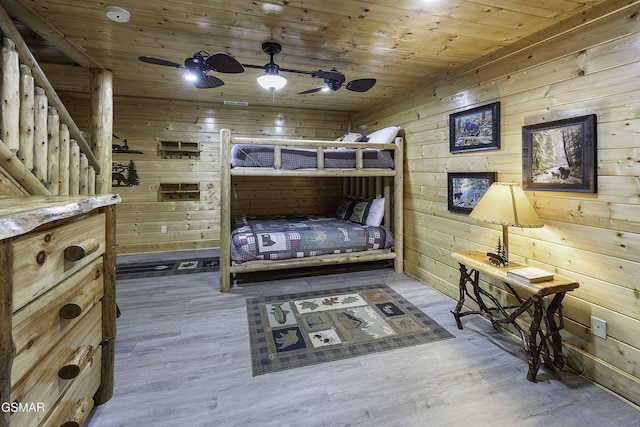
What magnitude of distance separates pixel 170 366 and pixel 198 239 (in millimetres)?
3377

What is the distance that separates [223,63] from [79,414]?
2274mm

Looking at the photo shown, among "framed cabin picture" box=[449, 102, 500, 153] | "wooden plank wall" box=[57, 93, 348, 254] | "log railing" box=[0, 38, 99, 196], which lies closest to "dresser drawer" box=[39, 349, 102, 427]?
"log railing" box=[0, 38, 99, 196]

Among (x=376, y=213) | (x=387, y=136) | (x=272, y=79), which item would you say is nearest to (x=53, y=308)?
(x=272, y=79)

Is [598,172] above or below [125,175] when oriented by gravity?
below

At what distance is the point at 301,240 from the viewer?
358cm

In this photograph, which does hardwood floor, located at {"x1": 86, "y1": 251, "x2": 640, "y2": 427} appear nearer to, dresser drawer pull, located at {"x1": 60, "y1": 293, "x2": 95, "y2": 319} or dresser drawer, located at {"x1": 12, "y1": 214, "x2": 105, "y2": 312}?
dresser drawer pull, located at {"x1": 60, "y1": 293, "x2": 95, "y2": 319}

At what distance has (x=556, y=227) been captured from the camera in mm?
2137

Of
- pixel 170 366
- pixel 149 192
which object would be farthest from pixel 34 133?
pixel 149 192

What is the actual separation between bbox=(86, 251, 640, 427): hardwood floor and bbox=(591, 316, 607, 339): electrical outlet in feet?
1.01

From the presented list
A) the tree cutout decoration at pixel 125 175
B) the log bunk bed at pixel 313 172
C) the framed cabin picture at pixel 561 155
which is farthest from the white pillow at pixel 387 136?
the tree cutout decoration at pixel 125 175

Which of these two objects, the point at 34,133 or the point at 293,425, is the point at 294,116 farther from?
the point at 293,425

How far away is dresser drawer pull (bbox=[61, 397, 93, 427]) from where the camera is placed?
3.84 ft

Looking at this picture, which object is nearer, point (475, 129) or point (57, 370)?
point (57, 370)

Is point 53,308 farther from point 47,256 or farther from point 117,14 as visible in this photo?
point 117,14
